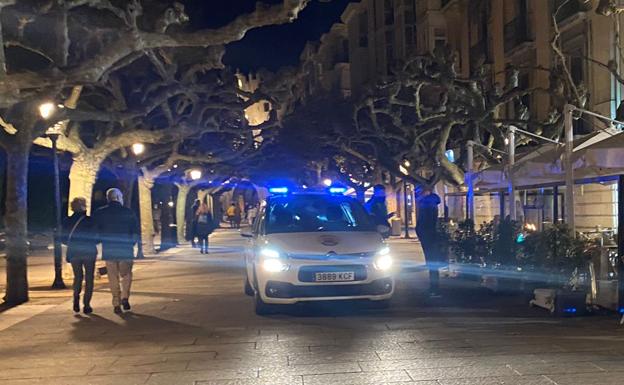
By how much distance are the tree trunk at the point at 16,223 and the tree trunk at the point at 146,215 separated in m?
11.0

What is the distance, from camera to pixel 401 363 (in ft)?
20.8

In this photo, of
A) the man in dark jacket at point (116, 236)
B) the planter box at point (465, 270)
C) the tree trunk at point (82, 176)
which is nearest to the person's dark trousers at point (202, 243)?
the tree trunk at point (82, 176)

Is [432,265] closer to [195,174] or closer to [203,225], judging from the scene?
[203,225]

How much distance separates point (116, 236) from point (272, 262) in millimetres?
2389

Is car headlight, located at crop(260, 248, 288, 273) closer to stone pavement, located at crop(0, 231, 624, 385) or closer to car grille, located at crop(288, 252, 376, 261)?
car grille, located at crop(288, 252, 376, 261)

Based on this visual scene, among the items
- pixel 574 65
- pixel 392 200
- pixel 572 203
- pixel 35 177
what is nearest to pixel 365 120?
pixel 392 200

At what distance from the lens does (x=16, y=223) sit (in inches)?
423

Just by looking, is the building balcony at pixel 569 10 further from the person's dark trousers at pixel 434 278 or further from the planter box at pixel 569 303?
the planter box at pixel 569 303

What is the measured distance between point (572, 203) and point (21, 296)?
8995 millimetres

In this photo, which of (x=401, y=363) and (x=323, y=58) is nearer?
(x=401, y=363)

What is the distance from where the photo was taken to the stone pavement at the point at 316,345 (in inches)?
236

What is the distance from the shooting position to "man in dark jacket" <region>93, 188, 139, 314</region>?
9.43 metres

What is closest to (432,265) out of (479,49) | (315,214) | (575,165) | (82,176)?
(315,214)

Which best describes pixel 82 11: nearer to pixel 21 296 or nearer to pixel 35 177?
pixel 21 296
